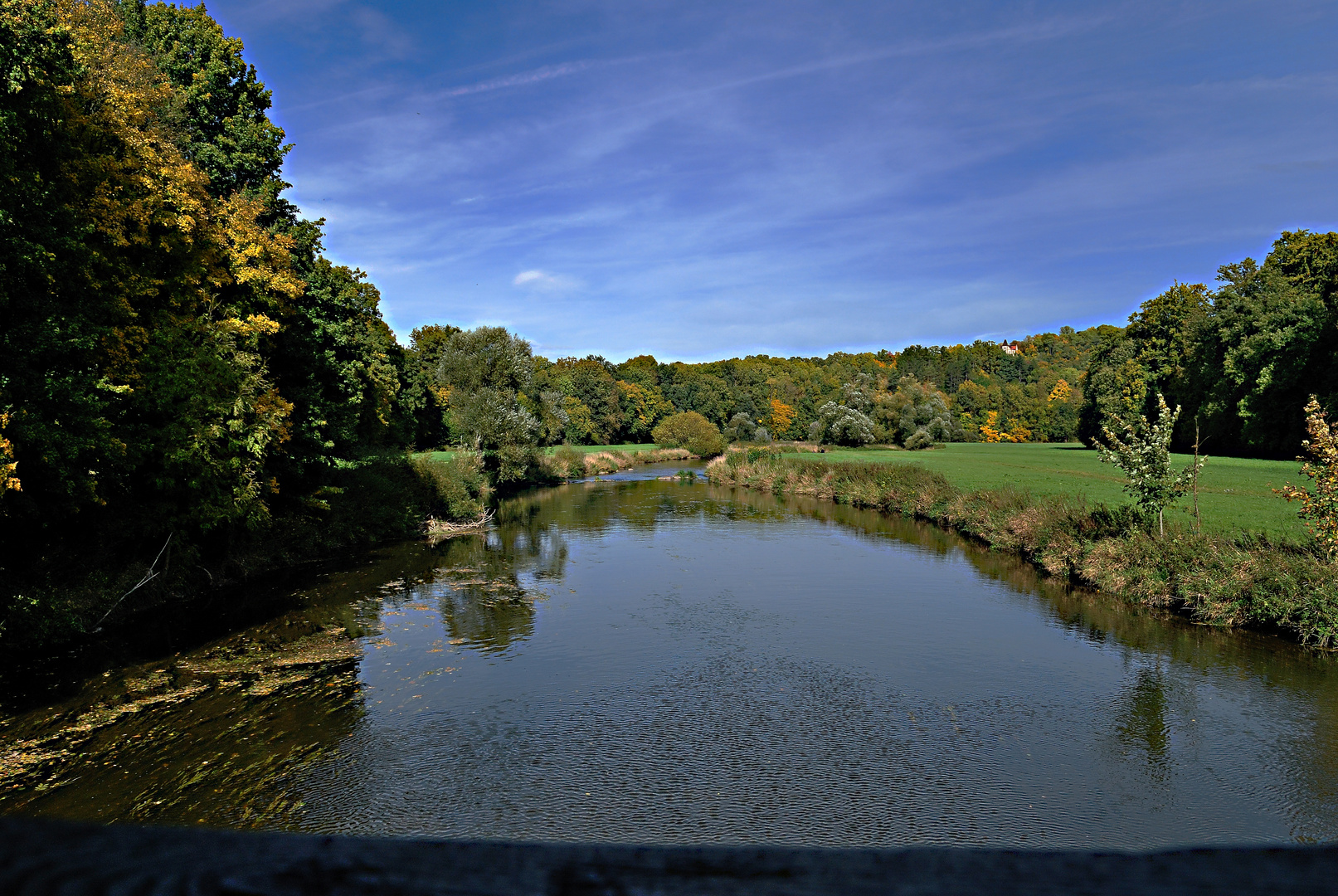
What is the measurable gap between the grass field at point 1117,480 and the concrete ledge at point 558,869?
807 inches

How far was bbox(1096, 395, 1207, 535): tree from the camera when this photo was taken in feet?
56.7

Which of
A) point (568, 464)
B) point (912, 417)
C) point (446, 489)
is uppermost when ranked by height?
point (912, 417)

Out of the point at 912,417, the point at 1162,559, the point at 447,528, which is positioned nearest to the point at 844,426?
the point at 912,417

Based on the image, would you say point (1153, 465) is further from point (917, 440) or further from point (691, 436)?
point (691, 436)

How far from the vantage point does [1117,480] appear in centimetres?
3553

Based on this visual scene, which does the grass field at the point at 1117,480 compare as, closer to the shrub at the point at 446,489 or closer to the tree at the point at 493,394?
the shrub at the point at 446,489

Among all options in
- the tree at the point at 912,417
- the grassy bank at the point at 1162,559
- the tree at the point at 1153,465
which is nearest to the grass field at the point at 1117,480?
the grassy bank at the point at 1162,559

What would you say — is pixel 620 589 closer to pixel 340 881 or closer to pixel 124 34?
pixel 340 881

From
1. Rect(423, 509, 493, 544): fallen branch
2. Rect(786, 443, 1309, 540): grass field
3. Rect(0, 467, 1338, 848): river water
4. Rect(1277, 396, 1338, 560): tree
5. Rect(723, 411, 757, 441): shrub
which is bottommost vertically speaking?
Rect(0, 467, 1338, 848): river water

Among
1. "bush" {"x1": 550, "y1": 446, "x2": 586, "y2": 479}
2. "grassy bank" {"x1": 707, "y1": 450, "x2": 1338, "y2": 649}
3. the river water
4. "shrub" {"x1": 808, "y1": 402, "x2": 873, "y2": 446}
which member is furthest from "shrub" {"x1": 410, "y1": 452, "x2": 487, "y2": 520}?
"shrub" {"x1": 808, "y1": 402, "x2": 873, "y2": 446}

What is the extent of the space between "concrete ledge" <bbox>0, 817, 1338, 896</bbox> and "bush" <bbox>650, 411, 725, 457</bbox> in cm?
7841

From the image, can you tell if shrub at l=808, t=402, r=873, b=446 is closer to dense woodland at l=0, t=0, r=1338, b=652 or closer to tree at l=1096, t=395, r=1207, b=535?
dense woodland at l=0, t=0, r=1338, b=652

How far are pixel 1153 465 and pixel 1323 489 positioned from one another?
160 inches

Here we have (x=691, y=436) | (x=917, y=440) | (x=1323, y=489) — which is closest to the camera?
(x=1323, y=489)
